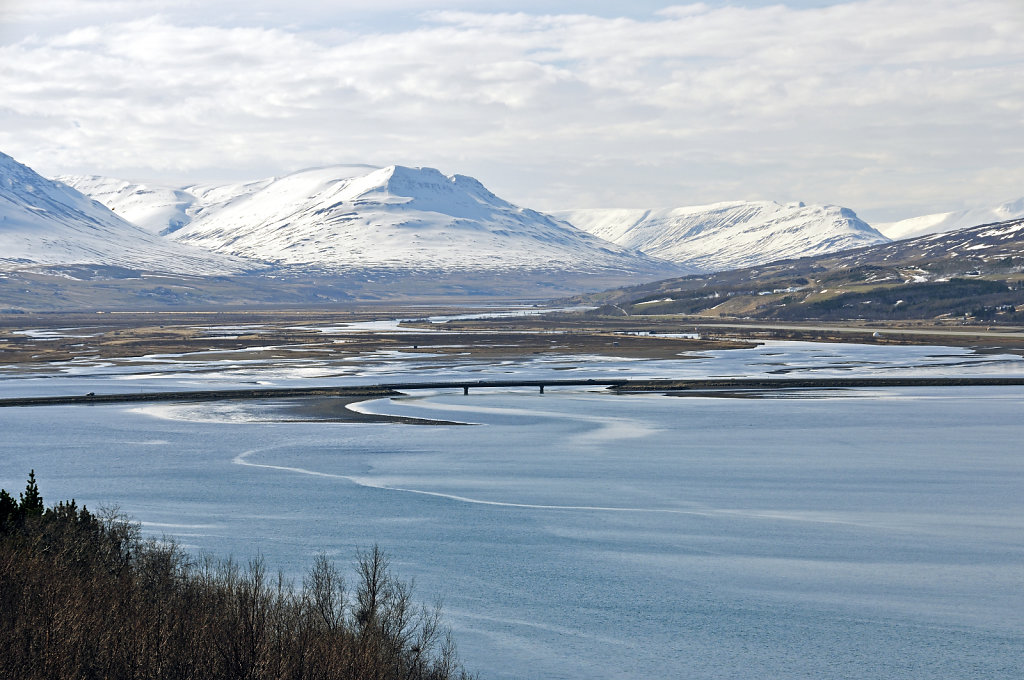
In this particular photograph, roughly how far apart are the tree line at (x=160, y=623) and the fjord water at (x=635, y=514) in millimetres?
5262

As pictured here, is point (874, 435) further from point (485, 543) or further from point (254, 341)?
point (254, 341)

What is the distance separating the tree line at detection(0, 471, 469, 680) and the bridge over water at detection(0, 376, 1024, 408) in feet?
215

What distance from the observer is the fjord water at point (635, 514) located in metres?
39.6

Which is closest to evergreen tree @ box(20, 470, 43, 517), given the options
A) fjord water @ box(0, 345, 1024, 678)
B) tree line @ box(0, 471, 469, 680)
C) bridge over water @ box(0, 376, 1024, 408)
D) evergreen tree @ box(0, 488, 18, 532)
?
tree line @ box(0, 471, 469, 680)

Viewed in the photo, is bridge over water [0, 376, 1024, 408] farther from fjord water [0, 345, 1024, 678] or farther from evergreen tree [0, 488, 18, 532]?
evergreen tree [0, 488, 18, 532]

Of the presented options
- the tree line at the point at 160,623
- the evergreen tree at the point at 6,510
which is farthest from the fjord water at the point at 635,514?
the evergreen tree at the point at 6,510

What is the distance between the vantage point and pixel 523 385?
11256cm

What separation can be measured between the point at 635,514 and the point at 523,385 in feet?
181

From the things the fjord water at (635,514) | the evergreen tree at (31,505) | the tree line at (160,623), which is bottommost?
the fjord water at (635,514)

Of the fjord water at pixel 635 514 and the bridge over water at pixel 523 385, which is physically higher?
the bridge over water at pixel 523 385

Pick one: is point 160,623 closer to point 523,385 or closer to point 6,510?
point 6,510

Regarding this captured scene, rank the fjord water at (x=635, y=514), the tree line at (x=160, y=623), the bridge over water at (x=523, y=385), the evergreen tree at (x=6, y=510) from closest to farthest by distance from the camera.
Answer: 1. the tree line at (x=160, y=623)
2. the evergreen tree at (x=6, y=510)
3. the fjord water at (x=635, y=514)
4. the bridge over water at (x=523, y=385)

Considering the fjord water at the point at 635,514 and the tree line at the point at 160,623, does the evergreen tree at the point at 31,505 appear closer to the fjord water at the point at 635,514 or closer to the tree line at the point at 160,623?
the tree line at the point at 160,623

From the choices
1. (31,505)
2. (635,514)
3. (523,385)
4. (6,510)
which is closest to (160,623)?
(6,510)
